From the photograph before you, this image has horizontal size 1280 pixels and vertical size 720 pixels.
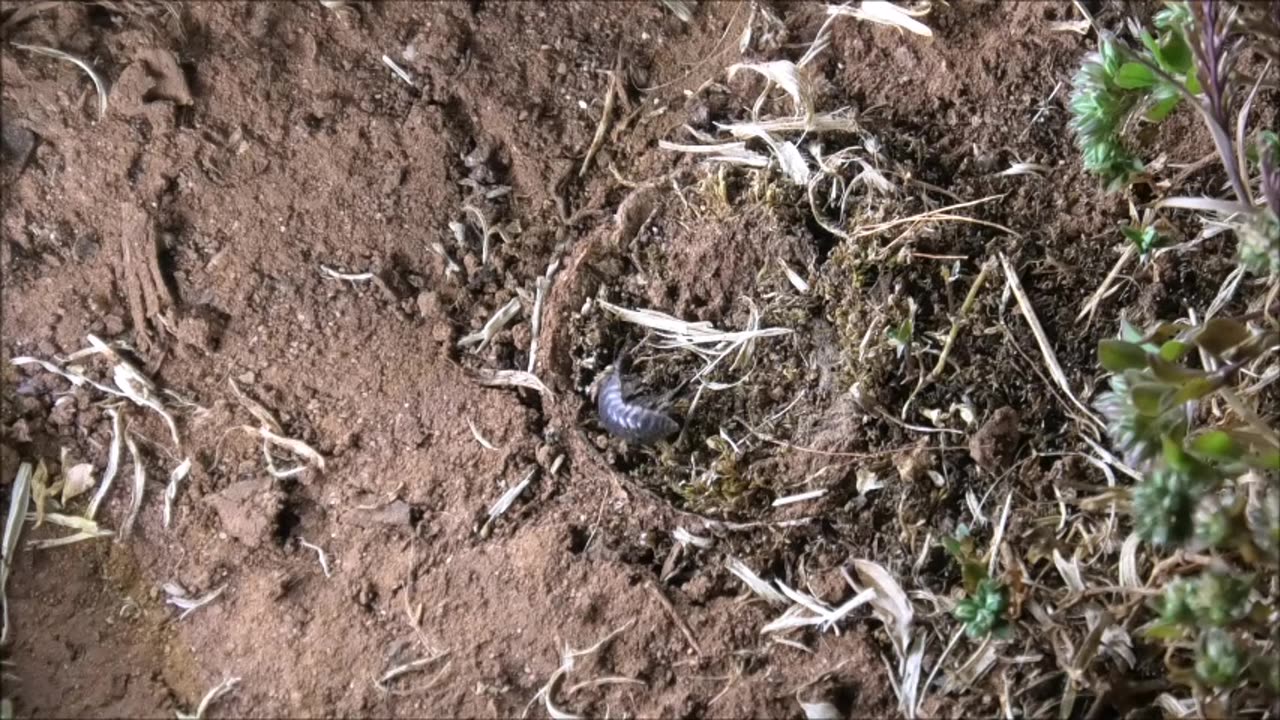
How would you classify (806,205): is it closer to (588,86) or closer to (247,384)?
(588,86)

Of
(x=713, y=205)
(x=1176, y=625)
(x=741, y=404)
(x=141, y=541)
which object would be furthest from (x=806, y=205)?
(x=141, y=541)

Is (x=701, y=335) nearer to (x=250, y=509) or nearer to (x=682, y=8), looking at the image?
(x=682, y=8)

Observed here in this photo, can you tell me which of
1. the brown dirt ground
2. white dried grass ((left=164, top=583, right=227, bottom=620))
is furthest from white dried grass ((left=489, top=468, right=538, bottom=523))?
white dried grass ((left=164, top=583, right=227, bottom=620))

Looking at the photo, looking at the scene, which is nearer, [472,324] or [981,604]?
[981,604]

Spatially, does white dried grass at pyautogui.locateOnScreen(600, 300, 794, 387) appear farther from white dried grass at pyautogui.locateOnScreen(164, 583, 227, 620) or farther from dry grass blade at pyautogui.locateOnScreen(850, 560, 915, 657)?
white dried grass at pyautogui.locateOnScreen(164, 583, 227, 620)

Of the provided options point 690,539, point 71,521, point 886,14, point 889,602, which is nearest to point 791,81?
point 886,14
